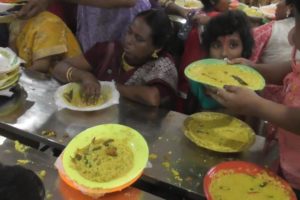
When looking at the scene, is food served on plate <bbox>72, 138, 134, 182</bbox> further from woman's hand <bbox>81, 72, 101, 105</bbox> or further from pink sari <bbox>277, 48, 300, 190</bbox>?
pink sari <bbox>277, 48, 300, 190</bbox>

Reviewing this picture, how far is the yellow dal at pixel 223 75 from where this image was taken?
1465 mm

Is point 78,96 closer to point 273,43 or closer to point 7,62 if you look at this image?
point 7,62

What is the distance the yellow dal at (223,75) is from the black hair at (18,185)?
0.86 metres

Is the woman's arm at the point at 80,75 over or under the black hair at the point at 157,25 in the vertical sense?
under

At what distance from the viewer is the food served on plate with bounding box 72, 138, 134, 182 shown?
3.77 ft

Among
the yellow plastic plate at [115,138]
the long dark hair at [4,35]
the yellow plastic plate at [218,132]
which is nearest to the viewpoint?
the yellow plastic plate at [115,138]

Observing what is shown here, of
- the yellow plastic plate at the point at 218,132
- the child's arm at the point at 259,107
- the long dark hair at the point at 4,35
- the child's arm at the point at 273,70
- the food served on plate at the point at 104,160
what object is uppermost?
the child's arm at the point at 259,107

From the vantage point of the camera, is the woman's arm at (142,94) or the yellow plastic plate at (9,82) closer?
the yellow plastic plate at (9,82)

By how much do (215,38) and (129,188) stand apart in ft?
3.62

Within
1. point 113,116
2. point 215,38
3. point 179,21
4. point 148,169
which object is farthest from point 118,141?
point 179,21

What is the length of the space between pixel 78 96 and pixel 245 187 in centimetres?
86

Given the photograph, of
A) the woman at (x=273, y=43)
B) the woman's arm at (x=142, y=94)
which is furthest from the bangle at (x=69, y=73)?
the woman at (x=273, y=43)

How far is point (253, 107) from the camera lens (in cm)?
123

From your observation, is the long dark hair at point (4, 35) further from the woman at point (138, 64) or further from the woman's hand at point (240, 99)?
the woman's hand at point (240, 99)
